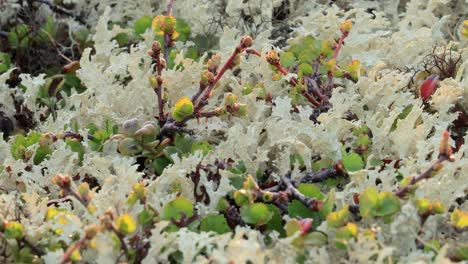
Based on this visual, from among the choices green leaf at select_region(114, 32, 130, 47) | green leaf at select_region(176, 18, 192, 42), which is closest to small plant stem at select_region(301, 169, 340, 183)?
green leaf at select_region(176, 18, 192, 42)

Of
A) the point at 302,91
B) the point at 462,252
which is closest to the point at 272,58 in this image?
the point at 302,91

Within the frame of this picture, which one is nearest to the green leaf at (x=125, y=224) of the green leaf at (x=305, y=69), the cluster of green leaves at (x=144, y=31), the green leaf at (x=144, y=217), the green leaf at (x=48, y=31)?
the green leaf at (x=144, y=217)

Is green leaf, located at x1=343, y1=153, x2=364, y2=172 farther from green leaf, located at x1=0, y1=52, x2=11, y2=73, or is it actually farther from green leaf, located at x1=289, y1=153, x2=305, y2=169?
green leaf, located at x1=0, y1=52, x2=11, y2=73

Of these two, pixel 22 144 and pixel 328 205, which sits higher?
pixel 328 205

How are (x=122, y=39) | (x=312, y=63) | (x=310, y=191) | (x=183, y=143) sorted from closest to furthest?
(x=310, y=191)
(x=183, y=143)
(x=312, y=63)
(x=122, y=39)

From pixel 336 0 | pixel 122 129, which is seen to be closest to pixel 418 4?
pixel 336 0

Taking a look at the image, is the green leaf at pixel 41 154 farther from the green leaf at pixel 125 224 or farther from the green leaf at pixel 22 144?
Answer: the green leaf at pixel 125 224

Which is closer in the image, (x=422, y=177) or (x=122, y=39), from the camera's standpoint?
(x=422, y=177)

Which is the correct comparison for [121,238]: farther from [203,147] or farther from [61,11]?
[61,11]

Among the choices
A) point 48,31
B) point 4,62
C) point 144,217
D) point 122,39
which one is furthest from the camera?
point 48,31
